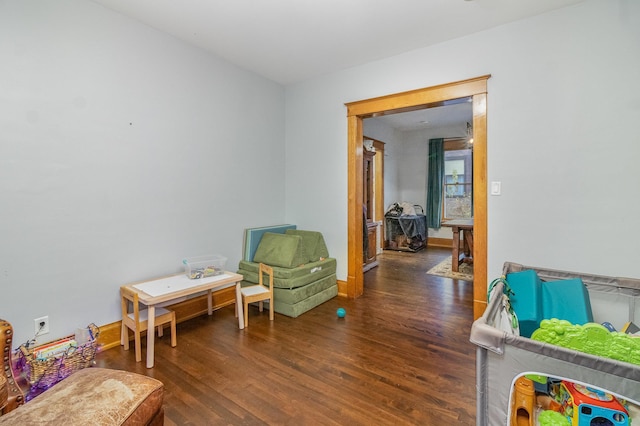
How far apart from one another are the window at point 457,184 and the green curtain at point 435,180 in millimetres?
235

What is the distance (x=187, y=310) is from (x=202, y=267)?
54 cm

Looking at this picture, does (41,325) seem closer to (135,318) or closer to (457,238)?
(135,318)

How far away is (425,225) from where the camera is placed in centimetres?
695

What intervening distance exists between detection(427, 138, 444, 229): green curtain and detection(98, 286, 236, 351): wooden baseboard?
535cm

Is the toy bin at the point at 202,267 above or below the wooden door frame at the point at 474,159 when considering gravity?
below

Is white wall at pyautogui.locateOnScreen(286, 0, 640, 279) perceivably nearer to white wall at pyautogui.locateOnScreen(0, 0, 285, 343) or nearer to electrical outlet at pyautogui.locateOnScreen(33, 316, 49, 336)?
white wall at pyautogui.locateOnScreen(0, 0, 285, 343)

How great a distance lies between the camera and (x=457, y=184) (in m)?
7.14

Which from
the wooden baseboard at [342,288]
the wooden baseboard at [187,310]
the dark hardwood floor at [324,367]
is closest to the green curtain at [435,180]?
the dark hardwood floor at [324,367]

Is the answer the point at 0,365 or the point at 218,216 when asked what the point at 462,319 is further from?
the point at 0,365

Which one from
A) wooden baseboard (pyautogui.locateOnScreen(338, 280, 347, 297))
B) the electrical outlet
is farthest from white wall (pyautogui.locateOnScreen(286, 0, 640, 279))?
the electrical outlet

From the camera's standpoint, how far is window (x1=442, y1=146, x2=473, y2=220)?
23.0 feet

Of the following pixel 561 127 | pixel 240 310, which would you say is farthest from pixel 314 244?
pixel 561 127

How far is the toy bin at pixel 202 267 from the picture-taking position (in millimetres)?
2676

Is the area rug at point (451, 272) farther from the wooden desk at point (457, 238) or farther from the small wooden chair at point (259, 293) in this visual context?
the small wooden chair at point (259, 293)
